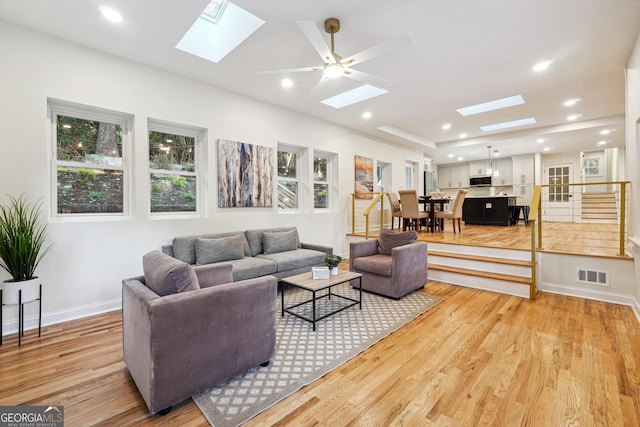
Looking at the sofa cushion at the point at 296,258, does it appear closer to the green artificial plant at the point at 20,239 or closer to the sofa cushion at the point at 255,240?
the sofa cushion at the point at 255,240

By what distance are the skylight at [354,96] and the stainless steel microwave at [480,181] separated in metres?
8.39

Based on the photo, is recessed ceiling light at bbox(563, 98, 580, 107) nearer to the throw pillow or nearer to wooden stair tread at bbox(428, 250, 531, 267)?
wooden stair tread at bbox(428, 250, 531, 267)

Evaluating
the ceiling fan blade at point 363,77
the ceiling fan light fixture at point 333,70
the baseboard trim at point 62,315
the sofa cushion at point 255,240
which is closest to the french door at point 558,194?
the ceiling fan blade at point 363,77

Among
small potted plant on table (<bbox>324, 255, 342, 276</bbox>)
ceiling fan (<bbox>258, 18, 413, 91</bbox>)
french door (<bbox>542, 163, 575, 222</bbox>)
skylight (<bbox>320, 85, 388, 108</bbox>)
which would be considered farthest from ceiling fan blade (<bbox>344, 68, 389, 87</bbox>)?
french door (<bbox>542, 163, 575, 222</bbox>)

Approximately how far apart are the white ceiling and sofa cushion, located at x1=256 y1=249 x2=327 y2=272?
249 cm

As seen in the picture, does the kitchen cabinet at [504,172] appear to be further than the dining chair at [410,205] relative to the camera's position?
Yes

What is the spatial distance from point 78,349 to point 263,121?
3774 mm

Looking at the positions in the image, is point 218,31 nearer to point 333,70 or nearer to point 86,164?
point 333,70

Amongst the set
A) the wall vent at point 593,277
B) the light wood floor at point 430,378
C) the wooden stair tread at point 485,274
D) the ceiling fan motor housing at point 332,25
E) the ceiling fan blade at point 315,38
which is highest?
the ceiling fan motor housing at point 332,25

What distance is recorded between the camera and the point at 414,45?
312cm

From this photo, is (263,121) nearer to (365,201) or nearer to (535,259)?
(365,201)

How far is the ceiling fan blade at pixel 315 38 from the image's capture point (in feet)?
7.18

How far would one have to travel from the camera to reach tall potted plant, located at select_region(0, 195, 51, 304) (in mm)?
2498

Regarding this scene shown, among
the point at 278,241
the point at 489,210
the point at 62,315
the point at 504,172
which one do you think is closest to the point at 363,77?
the point at 278,241
